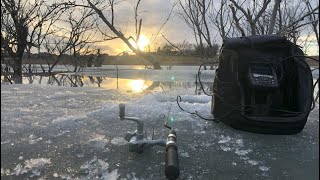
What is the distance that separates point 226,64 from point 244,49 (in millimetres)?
171

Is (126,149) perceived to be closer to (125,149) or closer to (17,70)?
(125,149)

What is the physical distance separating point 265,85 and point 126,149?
3.36 ft

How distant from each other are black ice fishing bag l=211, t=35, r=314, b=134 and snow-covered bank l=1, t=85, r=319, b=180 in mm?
107

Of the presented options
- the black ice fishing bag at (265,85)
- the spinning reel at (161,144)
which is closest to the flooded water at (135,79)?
the black ice fishing bag at (265,85)

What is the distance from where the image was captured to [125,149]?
1983 millimetres

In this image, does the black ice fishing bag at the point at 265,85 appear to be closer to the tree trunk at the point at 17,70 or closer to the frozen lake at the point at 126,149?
the frozen lake at the point at 126,149

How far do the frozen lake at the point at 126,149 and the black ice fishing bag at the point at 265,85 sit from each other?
11cm

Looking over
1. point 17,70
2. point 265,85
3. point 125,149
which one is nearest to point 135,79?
point 17,70

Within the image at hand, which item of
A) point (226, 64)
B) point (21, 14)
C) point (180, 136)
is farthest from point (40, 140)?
point (21, 14)

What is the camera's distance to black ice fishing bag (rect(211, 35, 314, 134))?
232 cm

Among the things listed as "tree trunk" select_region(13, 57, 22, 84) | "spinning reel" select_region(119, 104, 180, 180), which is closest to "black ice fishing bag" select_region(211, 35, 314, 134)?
"spinning reel" select_region(119, 104, 180, 180)

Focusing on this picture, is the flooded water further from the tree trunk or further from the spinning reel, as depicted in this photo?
the spinning reel

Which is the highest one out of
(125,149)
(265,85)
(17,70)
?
(265,85)

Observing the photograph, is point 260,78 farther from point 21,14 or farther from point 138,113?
point 21,14
